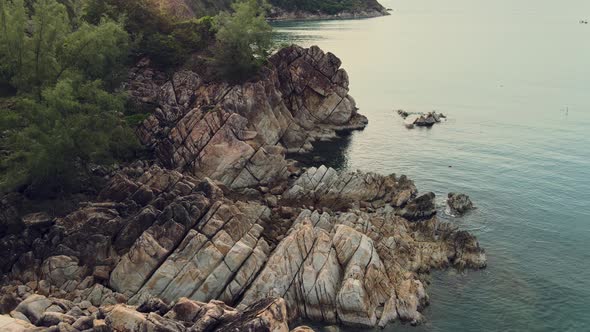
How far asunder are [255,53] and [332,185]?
42.1 meters

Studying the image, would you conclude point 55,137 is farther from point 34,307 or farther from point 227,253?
point 227,253

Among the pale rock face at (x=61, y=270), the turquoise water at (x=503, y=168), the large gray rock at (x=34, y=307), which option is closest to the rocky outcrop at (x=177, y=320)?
the large gray rock at (x=34, y=307)

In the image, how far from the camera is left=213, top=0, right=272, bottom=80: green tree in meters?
98.6

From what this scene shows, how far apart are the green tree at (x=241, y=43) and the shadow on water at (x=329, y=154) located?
19.2 meters

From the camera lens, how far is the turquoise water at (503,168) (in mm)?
53406

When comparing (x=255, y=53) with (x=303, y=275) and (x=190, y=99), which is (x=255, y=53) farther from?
(x=303, y=275)

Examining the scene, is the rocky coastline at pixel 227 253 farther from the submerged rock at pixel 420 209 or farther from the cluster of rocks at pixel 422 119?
the cluster of rocks at pixel 422 119

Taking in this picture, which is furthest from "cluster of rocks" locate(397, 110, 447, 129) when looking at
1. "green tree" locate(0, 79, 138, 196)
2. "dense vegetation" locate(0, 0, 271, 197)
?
"green tree" locate(0, 79, 138, 196)

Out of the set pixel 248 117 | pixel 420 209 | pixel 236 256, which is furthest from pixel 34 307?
pixel 248 117

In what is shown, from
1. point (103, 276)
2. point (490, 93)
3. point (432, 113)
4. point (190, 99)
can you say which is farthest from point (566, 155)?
point (103, 276)

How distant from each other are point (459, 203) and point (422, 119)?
50.7 m

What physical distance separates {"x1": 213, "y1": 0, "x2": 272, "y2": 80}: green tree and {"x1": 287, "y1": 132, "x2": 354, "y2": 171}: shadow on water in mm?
19172

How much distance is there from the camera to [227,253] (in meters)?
54.8

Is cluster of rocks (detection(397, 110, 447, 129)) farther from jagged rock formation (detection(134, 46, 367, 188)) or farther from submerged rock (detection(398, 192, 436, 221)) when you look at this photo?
submerged rock (detection(398, 192, 436, 221))
